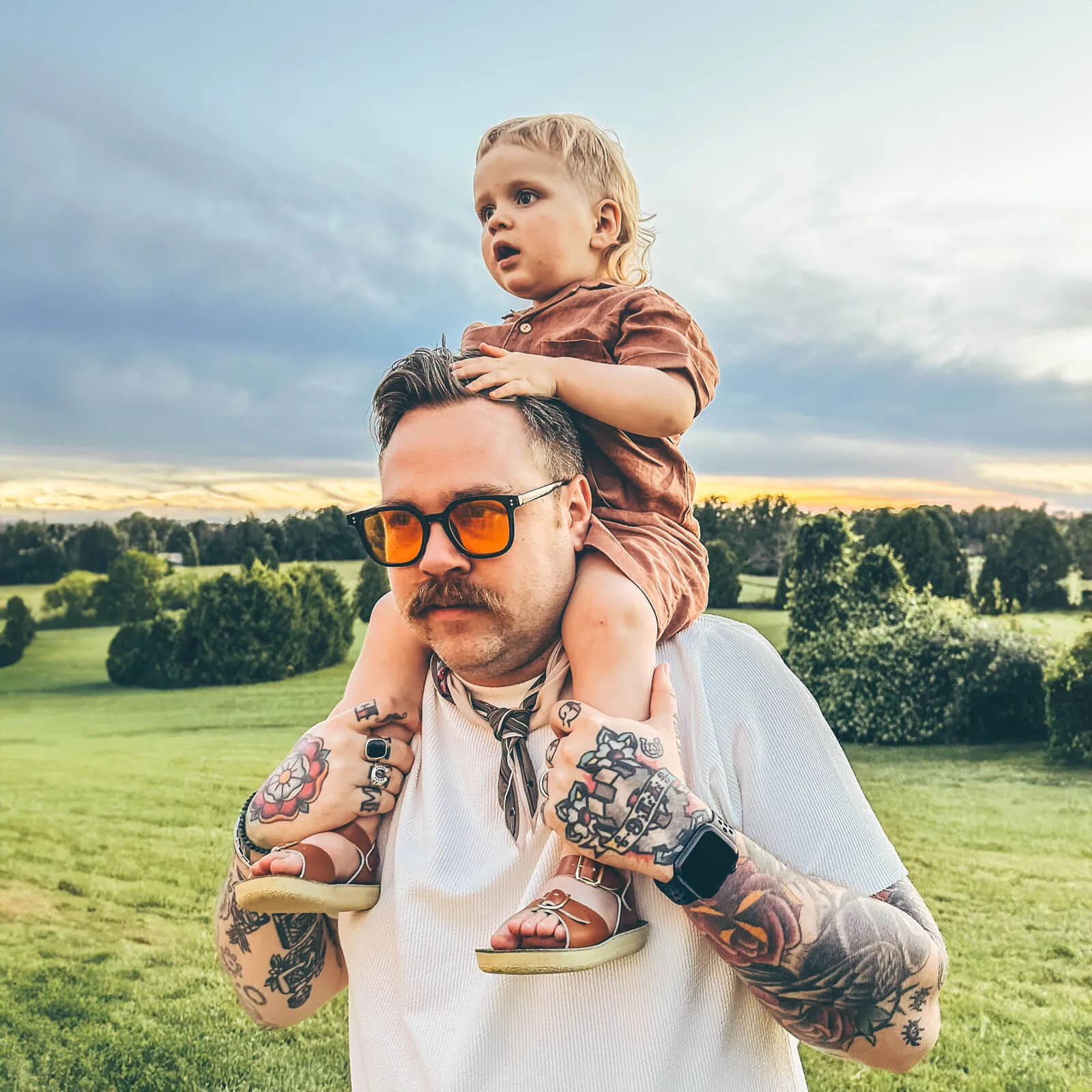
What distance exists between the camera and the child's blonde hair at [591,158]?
2.24m

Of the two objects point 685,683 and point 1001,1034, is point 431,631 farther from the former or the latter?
point 1001,1034

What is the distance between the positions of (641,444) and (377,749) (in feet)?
2.80

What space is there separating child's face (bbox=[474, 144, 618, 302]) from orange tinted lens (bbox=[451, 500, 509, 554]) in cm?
73

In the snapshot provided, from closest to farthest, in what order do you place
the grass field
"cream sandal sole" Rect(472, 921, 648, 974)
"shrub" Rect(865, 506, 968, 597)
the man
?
"cream sandal sole" Rect(472, 921, 648, 974), the man, the grass field, "shrub" Rect(865, 506, 968, 597)

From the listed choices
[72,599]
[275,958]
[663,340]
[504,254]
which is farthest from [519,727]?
[72,599]

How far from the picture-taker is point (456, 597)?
179cm

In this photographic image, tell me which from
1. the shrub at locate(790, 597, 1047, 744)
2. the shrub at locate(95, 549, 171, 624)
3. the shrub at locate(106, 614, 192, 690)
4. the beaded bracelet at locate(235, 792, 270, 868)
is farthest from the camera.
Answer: the shrub at locate(95, 549, 171, 624)

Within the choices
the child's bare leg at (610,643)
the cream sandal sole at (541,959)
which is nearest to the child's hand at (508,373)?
the child's bare leg at (610,643)

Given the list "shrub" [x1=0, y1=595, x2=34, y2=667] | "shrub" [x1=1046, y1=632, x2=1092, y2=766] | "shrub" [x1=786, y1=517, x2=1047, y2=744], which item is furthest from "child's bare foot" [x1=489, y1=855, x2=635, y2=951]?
"shrub" [x1=0, y1=595, x2=34, y2=667]

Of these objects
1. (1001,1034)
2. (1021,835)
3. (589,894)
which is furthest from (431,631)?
(1021,835)

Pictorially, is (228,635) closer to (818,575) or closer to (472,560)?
(818,575)

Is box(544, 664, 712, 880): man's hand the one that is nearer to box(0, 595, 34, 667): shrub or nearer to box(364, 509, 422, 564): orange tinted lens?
box(364, 509, 422, 564): orange tinted lens

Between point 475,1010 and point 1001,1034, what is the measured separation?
6288 millimetres

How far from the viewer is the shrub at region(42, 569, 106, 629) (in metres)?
18.4
